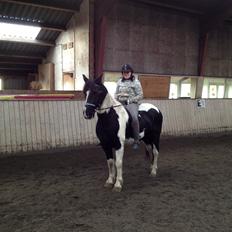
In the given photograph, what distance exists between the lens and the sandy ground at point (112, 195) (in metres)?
3.81

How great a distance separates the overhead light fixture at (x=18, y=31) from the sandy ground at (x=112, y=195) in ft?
29.6

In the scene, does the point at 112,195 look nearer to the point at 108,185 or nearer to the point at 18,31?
the point at 108,185

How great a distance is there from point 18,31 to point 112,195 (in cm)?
1278

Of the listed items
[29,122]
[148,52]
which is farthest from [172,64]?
[29,122]

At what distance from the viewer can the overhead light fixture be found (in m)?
14.7

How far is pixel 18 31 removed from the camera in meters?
15.4

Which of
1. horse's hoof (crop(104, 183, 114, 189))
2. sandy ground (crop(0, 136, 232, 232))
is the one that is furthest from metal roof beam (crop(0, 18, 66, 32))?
horse's hoof (crop(104, 183, 114, 189))

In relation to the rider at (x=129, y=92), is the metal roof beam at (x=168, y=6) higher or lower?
higher

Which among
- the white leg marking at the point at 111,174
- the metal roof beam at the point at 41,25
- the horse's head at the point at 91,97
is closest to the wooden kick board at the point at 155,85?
the metal roof beam at the point at 41,25

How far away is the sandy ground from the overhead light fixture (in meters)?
9.03

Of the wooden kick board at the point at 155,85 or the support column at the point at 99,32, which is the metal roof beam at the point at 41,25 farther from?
the wooden kick board at the point at 155,85

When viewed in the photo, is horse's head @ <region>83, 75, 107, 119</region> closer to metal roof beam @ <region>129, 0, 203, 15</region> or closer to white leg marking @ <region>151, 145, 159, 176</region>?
white leg marking @ <region>151, 145, 159, 176</region>

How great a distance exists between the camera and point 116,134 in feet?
17.1

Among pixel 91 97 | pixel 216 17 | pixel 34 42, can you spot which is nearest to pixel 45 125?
pixel 91 97
